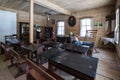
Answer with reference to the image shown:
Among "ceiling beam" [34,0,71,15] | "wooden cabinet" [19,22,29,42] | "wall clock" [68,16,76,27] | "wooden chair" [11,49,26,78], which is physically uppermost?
"ceiling beam" [34,0,71,15]

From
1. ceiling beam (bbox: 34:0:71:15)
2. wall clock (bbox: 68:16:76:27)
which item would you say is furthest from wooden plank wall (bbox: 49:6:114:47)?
ceiling beam (bbox: 34:0:71:15)

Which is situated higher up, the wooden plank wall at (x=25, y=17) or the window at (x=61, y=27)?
the wooden plank wall at (x=25, y=17)

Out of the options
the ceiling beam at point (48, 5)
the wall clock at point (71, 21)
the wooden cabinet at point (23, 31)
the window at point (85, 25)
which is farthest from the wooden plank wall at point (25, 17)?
the window at point (85, 25)

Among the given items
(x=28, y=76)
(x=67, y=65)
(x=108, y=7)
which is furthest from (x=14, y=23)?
(x=108, y=7)

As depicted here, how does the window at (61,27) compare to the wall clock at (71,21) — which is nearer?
the wall clock at (71,21)

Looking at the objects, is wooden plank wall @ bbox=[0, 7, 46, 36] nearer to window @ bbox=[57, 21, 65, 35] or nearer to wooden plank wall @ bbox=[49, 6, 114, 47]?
window @ bbox=[57, 21, 65, 35]

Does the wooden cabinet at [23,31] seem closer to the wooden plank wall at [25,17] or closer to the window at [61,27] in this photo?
the wooden plank wall at [25,17]

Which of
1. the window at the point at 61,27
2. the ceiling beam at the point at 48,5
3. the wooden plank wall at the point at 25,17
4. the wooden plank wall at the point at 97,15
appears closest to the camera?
the ceiling beam at the point at 48,5

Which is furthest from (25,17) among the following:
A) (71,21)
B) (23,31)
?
(71,21)

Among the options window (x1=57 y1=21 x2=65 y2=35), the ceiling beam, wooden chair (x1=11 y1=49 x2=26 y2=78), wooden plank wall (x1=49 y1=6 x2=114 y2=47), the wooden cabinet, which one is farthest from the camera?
window (x1=57 y1=21 x2=65 y2=35)

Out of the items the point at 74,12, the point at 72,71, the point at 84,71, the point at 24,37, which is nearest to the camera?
the point at 84,71

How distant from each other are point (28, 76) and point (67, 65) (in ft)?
2.56

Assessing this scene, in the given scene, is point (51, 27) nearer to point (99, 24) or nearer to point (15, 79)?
point (99, 24)

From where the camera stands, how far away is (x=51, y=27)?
721 cm
